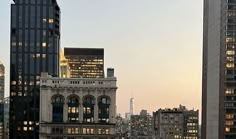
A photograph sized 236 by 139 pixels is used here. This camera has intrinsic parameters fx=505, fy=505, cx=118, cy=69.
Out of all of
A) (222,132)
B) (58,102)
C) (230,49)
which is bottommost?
(222,132)

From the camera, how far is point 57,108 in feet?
480

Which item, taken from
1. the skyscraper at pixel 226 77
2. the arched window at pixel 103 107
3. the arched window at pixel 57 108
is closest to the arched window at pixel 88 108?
the arched window at pixel 103 107

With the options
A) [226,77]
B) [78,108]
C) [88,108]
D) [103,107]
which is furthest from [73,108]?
[226,77]

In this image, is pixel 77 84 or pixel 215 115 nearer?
pixel 77 84

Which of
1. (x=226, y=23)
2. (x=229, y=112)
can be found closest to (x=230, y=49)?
(x=226, y=23)

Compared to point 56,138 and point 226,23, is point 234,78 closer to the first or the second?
point 226,23

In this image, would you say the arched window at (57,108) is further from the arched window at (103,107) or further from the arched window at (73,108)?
the arched window at (103,107)

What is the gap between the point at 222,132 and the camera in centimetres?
18462

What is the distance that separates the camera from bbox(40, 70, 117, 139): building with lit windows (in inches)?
5699

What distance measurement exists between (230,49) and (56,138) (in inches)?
3154

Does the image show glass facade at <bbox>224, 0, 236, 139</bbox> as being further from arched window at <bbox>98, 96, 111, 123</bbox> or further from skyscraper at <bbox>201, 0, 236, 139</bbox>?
arched window at <bbox>98, 96, 111, 123</bbox>

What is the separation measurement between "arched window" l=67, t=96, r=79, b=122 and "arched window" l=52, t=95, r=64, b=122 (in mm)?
2310

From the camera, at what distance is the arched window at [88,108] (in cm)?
14650

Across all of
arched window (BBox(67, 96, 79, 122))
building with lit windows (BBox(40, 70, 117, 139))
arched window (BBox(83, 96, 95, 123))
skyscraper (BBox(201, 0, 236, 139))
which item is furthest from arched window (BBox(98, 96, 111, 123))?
skyscraper (BBox(201, 0, 236, 139))
